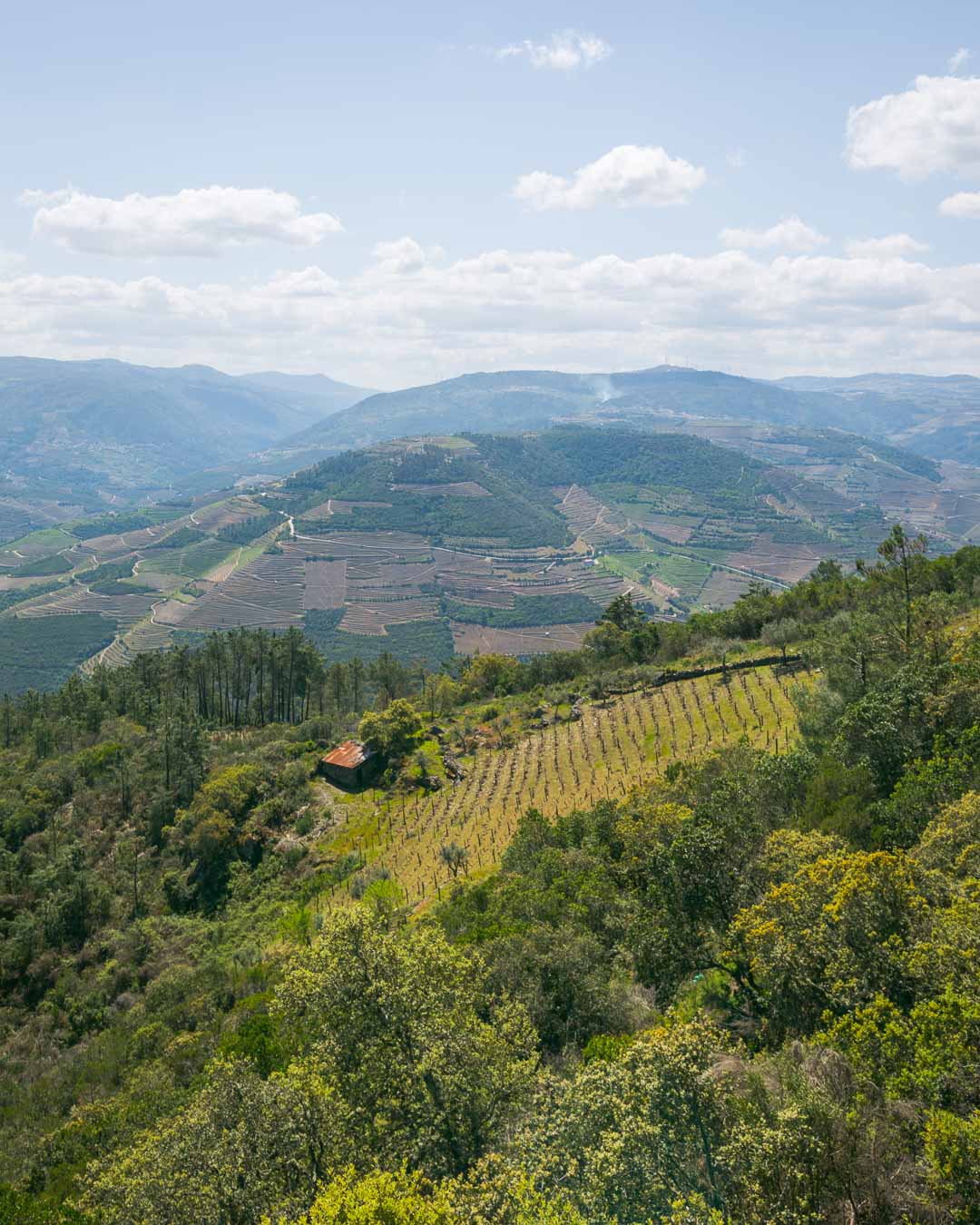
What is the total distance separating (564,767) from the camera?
64.3m

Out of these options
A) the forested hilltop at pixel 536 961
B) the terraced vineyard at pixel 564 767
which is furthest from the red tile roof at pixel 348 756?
the terraced vineyard at pixel 564 767

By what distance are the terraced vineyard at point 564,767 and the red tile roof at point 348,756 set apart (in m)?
4.13

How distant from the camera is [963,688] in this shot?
112ft

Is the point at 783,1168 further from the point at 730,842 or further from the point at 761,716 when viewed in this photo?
the point at 761,716

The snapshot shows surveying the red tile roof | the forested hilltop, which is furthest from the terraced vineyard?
the red tile roof

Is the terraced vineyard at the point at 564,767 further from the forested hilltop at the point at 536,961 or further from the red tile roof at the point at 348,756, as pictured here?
the red tile roof at the point at 348,756

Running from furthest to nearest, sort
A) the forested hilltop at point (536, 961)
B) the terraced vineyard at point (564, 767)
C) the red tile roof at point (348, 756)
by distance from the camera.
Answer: the red tile roof at point (348, 756) → the terraced vineyard at point (564, 767) → the forested hilltop at point (536, 961)

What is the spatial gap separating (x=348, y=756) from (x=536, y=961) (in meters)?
47.4

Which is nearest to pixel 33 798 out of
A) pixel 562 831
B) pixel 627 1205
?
pixel 562 831

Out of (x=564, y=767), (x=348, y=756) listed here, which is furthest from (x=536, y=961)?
(x=348, y=756)

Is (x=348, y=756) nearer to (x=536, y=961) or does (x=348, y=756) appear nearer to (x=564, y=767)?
(x=564, y=767)

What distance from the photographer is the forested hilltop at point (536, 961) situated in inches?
612

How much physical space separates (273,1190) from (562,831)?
86.1 feet

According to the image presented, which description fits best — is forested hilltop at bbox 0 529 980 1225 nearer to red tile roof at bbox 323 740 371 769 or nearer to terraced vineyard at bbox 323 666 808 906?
terraced vineyard at bbox 323 666 808 906
